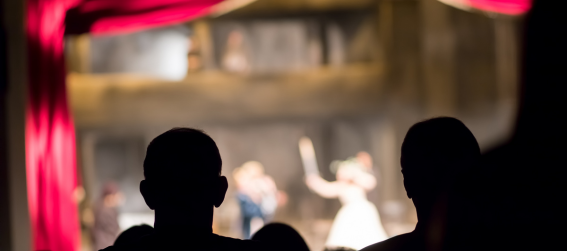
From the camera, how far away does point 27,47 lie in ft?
9.05

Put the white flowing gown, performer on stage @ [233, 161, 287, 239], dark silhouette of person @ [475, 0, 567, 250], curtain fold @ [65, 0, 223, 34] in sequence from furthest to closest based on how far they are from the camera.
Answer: performer on stage @ [233, 161, 287, 239] < the white flowing gown < curtain fold @ [65, 0, 223, 34] < dark silhouette of person @ [475, 0, 567, 250]

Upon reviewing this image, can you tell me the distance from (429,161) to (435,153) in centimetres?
2

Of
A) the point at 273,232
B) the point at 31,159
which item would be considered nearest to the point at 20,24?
the point at 31,159

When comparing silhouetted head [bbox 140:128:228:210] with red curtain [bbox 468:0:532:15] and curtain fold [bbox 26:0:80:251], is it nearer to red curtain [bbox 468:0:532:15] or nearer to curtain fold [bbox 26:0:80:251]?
curtain fold [bbox 26:0:80:251]

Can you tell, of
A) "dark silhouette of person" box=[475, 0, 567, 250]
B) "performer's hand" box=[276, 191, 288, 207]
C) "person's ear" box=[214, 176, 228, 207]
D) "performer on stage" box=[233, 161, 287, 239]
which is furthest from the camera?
"performer's hand" box=[276, 191, 288, 207]

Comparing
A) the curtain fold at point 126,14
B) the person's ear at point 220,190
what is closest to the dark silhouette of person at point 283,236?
the person's ear at point 220,190

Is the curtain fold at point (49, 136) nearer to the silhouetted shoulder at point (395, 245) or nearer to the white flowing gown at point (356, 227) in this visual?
the silhouetted shoulder at point (395, 245)

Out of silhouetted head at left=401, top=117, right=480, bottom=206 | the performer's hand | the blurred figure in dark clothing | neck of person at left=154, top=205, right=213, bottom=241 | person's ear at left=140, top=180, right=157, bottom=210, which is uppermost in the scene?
silhouetted head at left=401, top=117, right=480, bottom=206

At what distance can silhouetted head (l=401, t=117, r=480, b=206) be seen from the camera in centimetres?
112

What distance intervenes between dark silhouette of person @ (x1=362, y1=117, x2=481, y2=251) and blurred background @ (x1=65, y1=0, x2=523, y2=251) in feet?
27.0

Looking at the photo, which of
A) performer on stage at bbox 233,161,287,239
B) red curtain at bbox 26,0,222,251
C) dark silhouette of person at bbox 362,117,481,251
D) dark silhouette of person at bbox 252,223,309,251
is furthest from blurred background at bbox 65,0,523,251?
dark silhouette of person at bbox 362,117,481,251

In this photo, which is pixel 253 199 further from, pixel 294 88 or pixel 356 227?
pixel 356 227

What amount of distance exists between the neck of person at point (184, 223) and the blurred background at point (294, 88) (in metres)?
8.28

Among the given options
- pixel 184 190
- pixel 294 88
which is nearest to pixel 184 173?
pixel 184 190
